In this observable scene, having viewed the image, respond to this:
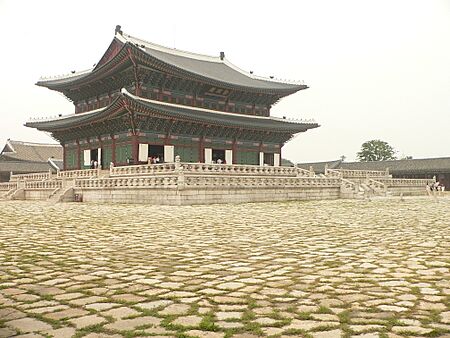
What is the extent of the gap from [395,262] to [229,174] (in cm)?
1981

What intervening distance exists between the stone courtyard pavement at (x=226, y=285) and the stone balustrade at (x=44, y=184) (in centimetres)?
2253

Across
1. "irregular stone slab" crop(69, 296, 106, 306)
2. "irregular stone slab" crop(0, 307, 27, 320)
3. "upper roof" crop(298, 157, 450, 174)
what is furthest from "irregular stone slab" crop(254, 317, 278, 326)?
"upper roof" crop(298, 157, 450, 174)

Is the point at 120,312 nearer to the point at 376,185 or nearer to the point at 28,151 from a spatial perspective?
the point at 376,185

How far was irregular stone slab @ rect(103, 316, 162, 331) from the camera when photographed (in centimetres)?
352

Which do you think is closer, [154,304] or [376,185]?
[154,304]

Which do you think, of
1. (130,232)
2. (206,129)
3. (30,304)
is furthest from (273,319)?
(206,129)

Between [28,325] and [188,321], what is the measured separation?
54.3 inches

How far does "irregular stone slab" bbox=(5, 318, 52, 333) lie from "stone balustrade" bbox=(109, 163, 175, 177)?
19.7 metres

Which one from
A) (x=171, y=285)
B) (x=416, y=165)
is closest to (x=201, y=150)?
(x=171, y=285)

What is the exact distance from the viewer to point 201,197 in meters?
22.5

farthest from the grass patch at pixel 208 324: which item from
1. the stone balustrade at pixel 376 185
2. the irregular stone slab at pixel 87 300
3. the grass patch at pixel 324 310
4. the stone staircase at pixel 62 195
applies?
the stone balustrade at pixel 376 185

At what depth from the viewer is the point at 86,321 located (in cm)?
370

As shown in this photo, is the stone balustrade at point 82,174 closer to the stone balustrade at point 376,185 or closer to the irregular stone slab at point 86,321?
the stone balustrade at point 376,185

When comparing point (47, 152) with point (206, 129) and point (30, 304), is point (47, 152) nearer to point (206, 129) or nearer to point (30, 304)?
point (206, 129)
